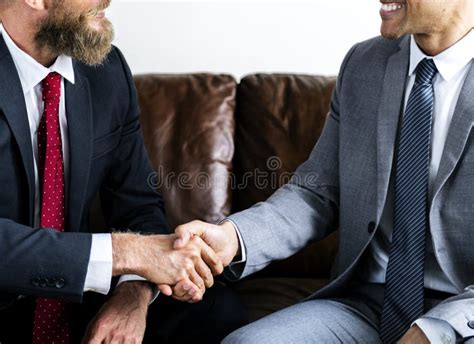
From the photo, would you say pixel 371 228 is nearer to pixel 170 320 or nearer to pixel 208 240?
pixel 208 240

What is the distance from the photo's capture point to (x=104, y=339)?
1.72 m

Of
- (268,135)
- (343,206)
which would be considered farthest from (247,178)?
(343,206)

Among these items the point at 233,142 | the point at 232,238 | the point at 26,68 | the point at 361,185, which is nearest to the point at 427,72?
the point at 361,185

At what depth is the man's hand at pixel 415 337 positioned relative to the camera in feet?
4.94

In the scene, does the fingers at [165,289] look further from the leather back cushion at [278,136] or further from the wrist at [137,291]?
the leather back cushion at [278,136]

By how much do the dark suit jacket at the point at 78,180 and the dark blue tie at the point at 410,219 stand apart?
0.60 meters

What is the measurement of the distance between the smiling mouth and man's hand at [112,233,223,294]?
65cm

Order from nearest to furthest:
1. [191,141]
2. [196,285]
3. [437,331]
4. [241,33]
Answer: [437,331]
[196,285]
[191,141]
[241,33]

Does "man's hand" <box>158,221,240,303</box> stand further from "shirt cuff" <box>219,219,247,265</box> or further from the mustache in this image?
the mustache

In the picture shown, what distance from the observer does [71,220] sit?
6.17 ft

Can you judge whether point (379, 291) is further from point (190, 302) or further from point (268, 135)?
point (268, 135)

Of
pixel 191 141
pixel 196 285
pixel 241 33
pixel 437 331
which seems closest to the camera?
pixel 437 331

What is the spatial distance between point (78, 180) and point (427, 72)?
32.0 inches

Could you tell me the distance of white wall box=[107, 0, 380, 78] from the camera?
105 inches
